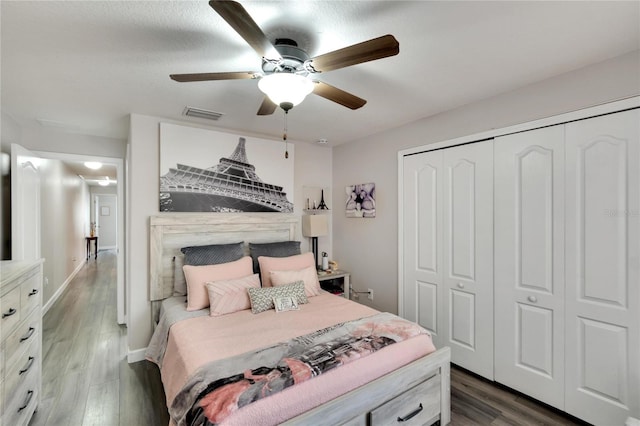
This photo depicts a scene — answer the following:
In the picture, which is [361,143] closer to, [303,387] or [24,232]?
[303,387]

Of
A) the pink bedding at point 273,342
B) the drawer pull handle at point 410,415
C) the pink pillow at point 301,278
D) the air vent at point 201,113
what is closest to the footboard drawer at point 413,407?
the drawer pull handle at point 410,415

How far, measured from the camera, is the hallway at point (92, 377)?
207 centimetres

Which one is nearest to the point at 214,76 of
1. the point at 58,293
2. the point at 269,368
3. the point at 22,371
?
the point at 269,368

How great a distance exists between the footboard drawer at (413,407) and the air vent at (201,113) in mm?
2802

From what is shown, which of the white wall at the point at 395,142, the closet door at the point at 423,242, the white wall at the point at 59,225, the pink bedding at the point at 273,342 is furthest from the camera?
the white wall at the point at 59,225

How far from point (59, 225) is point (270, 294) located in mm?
5170

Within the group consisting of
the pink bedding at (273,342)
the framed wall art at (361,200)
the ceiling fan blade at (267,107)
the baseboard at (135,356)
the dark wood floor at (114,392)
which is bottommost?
the dark wood floor at (114,392)

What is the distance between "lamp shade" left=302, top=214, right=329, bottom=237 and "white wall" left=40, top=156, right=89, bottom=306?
380 centimetres

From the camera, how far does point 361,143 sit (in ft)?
12.4

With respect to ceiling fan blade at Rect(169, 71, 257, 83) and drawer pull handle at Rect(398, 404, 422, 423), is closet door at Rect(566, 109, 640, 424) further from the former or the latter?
ceiling fan blade at Rect(169, 71, 257, 83)

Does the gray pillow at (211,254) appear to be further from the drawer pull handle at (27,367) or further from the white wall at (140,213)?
the drawer pull handle at (27,367)

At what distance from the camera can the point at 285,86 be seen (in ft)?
5.02

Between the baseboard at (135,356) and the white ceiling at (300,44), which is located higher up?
the white ceiling at (300,44)

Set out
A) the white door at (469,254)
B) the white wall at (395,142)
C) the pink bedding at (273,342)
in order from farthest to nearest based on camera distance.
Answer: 1. the white door at (469,254)
2. the white wall at (395,142)
3. the pink bedding at (273,342)
